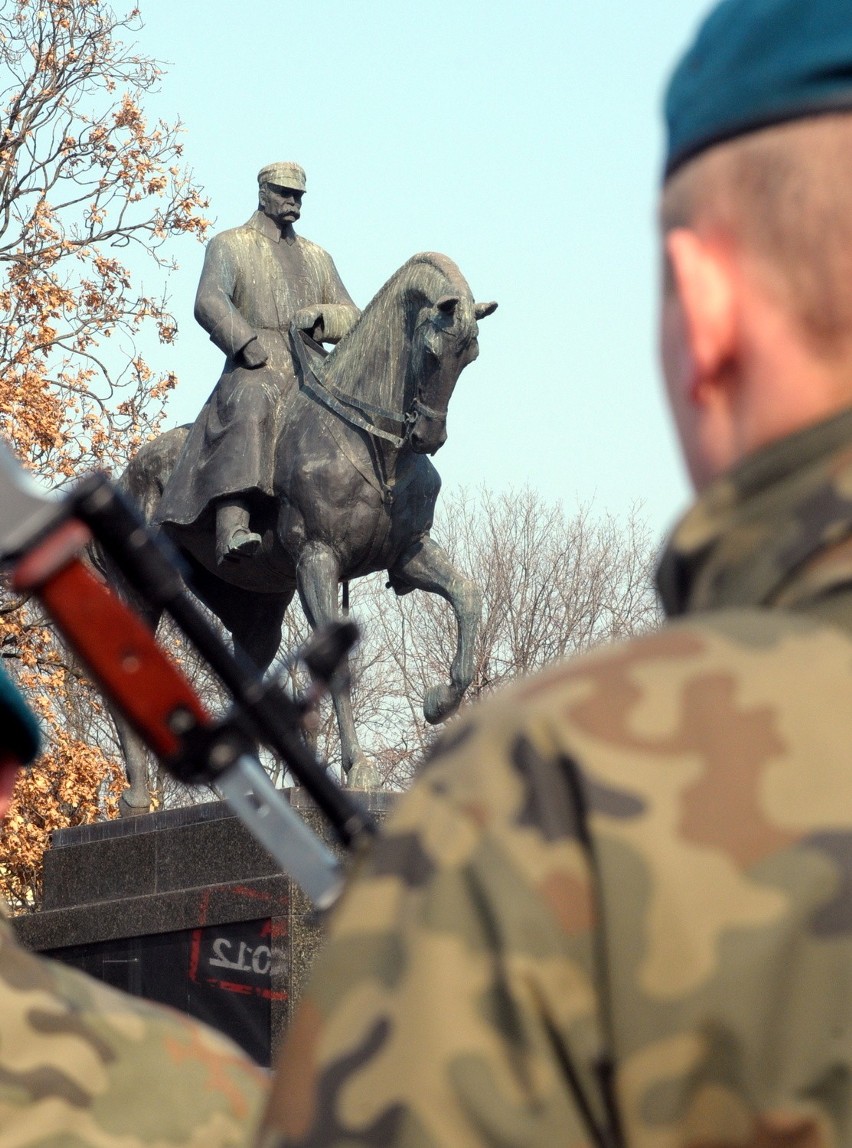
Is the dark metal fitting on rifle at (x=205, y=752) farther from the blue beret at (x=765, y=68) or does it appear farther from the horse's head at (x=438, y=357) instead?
the horse's head at (x=438, y=357)

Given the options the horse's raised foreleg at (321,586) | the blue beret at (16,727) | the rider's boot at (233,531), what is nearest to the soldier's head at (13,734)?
the blue beret at (16,727)

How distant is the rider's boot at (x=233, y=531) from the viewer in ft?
36.9

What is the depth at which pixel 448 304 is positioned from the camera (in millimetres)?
10203

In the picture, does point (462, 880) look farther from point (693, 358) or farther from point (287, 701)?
point (287, 701)

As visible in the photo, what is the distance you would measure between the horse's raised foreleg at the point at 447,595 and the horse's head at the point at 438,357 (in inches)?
35.6

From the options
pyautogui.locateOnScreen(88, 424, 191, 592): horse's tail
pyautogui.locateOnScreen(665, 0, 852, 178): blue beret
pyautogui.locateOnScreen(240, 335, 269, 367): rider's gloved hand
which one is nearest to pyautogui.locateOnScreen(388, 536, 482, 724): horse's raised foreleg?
pyautogui.locateOnScreen(240, 335, 269, 367): rider's gloved hand

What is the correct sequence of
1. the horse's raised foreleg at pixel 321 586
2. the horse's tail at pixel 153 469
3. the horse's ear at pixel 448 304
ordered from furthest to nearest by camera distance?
the horse's tail at pixel 153 469, the horse's raised foreleg at pixel 321 586, the horse's ear at pixel 448 304

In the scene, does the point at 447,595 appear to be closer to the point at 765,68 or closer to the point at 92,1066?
the point at 92,1066

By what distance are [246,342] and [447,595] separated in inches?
71.1

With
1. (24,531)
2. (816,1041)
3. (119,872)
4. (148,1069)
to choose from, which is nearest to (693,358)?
(816,1041)

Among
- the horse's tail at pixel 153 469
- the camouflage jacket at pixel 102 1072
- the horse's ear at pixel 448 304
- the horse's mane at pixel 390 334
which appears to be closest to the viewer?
the camouflage jacket at pixel 102 1072

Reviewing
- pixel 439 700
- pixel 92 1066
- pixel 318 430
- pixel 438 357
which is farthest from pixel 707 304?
pixel 439 700

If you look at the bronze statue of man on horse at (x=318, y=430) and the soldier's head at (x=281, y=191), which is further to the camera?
the soldier's head at (x=281, y=191)

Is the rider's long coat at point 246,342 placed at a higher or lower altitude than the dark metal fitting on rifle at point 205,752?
higher
